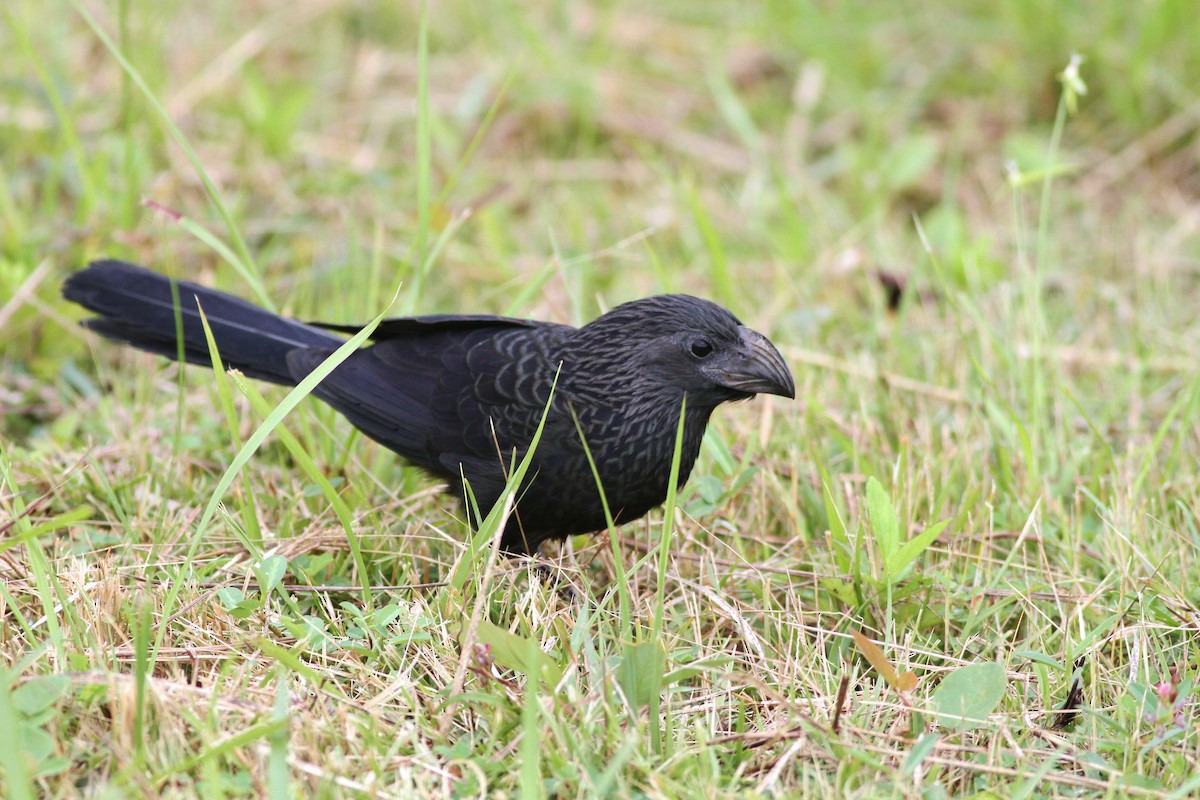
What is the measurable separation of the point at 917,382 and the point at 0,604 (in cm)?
277

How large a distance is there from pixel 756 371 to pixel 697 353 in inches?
6.4

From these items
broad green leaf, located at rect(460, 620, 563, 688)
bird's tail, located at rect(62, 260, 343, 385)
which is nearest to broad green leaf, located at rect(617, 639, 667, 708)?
broad green leaf, located at rect(460, 620, 563, 688)

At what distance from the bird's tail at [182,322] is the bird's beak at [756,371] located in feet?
3.79

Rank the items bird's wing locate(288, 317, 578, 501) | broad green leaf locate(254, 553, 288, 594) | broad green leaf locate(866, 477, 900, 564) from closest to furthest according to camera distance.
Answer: broad green leaf locate(254, 553, 288, 594) < broad green leaf locate(866, 477, 900, 564) < bird's wing locate(288, 317, 578, 501)

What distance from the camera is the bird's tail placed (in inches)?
134

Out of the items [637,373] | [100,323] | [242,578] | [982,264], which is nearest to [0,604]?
[242,578]

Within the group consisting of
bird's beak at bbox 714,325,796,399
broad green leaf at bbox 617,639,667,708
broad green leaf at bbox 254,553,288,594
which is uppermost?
bird's beak at bbox 714,325,796,399

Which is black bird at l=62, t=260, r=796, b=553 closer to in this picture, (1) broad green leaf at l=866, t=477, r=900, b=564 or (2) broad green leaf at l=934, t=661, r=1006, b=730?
(1) broad green leaf at l=866, t=477, r=900, b=564

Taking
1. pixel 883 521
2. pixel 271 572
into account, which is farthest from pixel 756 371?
Answer: pixel 271 572

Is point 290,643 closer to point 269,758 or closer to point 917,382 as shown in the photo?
point 269,758

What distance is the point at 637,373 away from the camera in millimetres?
3107

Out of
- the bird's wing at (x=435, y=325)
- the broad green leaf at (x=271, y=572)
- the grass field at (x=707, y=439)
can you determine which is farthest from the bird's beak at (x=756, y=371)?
the broad green leaf at (x=271, y=572)

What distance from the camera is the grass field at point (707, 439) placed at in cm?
239

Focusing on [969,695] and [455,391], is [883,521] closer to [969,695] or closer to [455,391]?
[969,695]
